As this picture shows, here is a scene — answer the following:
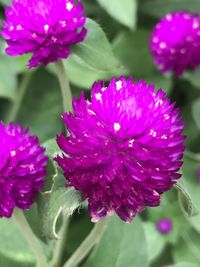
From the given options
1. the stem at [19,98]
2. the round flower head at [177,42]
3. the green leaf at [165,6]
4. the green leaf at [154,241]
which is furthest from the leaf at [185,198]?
the green leaf at [165,6]

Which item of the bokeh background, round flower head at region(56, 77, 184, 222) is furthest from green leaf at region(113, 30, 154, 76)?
round flower head at region(56, 77, 184, 222)

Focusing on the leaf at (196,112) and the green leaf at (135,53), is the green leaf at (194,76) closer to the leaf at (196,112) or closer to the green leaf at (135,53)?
the leaf at (196,112)

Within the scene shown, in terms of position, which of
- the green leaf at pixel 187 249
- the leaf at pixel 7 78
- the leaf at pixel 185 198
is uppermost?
the leaf at pixel 185 198

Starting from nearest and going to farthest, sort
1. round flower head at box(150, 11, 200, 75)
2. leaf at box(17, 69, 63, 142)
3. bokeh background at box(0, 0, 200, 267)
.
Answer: bokeh background at box(0, 0, 200, 267) < round flower head at box(150, 11, 200, 75) < leaf at box(17, 69, 63, 142)

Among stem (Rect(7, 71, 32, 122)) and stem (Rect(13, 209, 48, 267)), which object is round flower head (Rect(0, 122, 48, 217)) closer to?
stem (Rect(13, 209, 48, 267))

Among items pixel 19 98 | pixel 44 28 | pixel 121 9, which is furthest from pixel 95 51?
pixel 19 98
